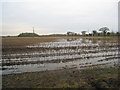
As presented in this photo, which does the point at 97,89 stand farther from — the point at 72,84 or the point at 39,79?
the point at 39,79

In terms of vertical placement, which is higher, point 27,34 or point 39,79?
point 27,34

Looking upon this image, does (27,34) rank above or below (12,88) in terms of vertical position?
above

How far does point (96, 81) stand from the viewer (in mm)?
4738

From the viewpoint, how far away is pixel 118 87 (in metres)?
4.21

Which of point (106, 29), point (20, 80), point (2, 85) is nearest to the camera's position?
point (2, 85)

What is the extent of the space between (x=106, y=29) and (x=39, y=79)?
83745 mm

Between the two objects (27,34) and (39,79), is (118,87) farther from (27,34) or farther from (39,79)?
(27,34)

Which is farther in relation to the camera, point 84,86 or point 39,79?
point 39,79

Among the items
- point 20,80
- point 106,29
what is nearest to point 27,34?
point 106,29

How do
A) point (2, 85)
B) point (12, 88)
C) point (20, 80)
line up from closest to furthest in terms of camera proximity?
point (12, 88) < point (2, 85) < point (20, 80)

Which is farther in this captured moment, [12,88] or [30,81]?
[30,81]

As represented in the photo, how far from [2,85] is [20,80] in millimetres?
784

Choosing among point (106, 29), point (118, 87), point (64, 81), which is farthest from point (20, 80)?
point (106, 29)

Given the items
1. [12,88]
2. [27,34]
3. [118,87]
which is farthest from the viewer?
[27,34]
